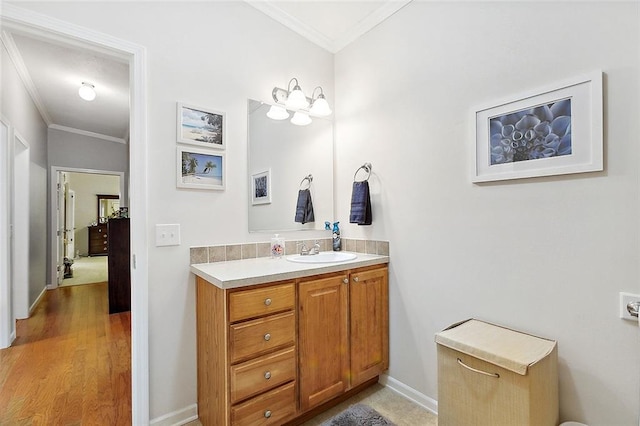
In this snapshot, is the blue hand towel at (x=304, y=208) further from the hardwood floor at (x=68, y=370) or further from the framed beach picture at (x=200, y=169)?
the hardwood floor at (x=68, y=370)

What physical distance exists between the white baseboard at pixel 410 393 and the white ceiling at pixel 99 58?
2.63 metres

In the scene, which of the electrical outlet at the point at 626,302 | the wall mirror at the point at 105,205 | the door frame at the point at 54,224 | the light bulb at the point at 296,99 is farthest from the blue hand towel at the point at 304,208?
the wall mirror at the point at 105,205

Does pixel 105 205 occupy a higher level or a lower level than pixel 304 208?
higher

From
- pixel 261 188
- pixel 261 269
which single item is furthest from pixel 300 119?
pixel 261 269

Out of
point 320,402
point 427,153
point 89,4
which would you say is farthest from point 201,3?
point 320,402

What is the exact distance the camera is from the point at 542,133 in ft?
4.56

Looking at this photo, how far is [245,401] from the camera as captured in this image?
4.71 ft

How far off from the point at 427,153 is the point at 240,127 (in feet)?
4.20

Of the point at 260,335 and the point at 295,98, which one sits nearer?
the point at 260,335

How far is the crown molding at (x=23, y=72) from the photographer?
252 centimetres

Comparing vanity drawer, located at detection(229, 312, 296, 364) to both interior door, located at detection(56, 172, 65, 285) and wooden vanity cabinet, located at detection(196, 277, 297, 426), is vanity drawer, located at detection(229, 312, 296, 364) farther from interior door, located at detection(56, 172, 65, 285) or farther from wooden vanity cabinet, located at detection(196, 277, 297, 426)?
interior door, located at detection(56, 172, 65, 285)

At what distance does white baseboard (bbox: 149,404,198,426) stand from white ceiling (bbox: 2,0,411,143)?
6.87 feet

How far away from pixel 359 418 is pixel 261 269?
40.3 inches

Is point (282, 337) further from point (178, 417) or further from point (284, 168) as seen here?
point (284, 168)
